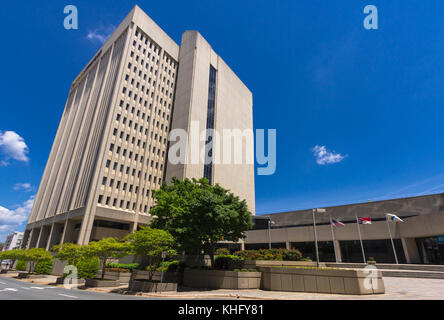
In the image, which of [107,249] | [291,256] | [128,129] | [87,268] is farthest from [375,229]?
[128,129]

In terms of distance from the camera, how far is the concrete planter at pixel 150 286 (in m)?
19.6

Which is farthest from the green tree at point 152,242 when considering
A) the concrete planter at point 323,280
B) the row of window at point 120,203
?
the row of window at point 120,203

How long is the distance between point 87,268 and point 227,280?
15717mm

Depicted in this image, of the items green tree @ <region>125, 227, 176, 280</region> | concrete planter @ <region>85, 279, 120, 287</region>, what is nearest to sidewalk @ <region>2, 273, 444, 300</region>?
green tree @ <region>125, 227, 176, 280</region>

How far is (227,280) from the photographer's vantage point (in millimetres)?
21359

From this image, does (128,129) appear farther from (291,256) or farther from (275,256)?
(291,256)

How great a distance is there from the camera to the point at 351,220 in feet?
155

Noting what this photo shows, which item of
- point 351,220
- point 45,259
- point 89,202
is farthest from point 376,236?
point 45,259

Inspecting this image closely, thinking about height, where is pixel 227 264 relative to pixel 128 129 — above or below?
below

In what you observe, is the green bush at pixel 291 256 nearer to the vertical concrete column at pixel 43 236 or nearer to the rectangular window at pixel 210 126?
the rectangular window at pixel 210 126

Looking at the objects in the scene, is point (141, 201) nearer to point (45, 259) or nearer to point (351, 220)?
point (45, 259)

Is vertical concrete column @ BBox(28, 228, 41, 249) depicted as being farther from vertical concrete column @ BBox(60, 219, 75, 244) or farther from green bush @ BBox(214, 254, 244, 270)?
green bush @ BBox(214, 254, 244, 270)

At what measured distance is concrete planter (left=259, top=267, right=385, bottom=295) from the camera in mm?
16281

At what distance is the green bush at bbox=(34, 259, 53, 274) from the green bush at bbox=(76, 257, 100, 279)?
1798 centimetres
